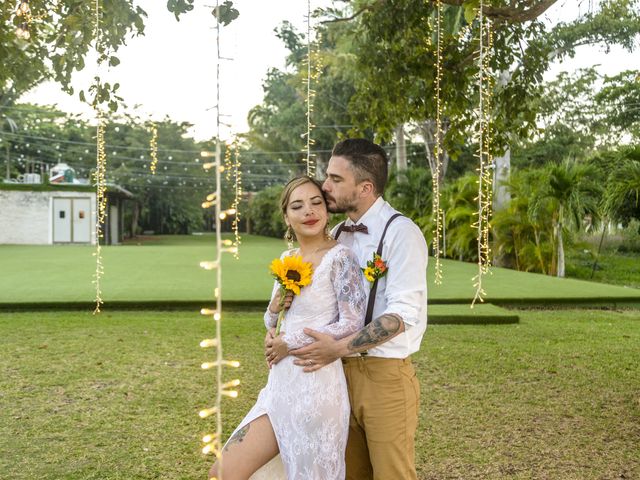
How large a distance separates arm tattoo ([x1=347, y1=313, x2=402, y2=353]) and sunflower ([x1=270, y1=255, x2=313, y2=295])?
0.23 meters

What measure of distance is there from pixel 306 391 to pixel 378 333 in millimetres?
284

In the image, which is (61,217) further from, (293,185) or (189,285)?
(293,185)

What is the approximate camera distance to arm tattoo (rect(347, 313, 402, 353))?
6.95ft

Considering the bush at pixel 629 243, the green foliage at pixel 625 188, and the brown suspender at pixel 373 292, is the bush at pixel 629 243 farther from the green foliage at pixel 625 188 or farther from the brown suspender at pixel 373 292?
the brown suspender at pixel 373 292

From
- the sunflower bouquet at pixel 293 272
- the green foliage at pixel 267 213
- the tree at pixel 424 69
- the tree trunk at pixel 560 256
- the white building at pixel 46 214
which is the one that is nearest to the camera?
the sunflower bouquet at pixel 293 272

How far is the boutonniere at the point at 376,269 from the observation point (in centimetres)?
223

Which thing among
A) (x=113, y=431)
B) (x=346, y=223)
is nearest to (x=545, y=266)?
(x=113, y=431)

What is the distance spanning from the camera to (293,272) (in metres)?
2.19

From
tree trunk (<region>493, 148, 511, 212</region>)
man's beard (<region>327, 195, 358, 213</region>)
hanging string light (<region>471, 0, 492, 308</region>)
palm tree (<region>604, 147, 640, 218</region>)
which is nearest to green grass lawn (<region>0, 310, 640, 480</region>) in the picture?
hanging string light (<region>471, 0, 492, 308</region>)

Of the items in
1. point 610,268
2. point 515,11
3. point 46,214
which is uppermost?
point 515,11

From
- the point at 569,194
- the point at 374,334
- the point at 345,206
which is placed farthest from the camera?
the point at 569,194

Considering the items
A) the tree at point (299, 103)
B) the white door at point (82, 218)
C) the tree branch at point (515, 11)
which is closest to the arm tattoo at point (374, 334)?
the tree branch at point (515, 11)

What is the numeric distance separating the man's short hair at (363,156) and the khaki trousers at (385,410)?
593 mm

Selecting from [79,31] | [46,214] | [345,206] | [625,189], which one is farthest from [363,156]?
[46,214]
